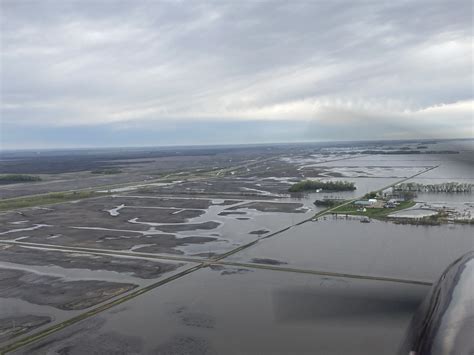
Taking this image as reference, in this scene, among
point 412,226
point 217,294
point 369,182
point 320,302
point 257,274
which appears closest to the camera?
point 320,302

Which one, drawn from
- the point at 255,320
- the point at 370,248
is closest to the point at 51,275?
the point at 255,320

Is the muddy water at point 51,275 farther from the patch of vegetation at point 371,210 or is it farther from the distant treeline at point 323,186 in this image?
the distant treeline at point 323,186

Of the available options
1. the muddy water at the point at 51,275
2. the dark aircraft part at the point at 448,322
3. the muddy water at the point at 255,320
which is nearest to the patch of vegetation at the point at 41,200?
the muddy water at the point at 51,275

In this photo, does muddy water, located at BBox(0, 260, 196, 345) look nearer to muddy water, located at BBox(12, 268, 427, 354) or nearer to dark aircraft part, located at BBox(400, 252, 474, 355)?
muddy water, located at BBox(12, 268, 427, 354)

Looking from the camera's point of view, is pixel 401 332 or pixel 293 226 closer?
pixel 401 332

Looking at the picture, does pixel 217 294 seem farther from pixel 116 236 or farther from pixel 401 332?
pixel 116 236

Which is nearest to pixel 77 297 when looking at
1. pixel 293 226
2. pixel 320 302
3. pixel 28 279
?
pixel 28 279
